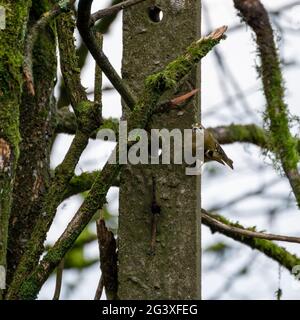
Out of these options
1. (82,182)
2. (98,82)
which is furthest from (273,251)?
(98,82)

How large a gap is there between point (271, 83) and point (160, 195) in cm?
106

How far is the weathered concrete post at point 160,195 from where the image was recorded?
2670 millimetres

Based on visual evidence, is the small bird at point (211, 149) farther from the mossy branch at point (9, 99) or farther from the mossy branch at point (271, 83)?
the mossy branch at point (271, 83)

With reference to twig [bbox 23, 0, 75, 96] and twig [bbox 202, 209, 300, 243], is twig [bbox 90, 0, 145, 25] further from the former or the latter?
twig [bbox 202, 209, 300, 243]

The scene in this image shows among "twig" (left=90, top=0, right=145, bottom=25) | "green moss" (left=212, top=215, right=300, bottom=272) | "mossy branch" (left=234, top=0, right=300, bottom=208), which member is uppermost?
"mossy branch" (left=234, top=0, right=300, bottom=208)

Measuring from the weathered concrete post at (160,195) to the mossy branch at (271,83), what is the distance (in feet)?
2.71

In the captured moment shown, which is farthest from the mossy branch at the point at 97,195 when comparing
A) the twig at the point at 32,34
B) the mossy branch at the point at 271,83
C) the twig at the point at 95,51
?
the mossy branch at the point at 271,83

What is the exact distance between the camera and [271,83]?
3615mm

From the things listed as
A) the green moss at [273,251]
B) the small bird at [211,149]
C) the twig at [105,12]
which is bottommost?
the small bird at [211,149]

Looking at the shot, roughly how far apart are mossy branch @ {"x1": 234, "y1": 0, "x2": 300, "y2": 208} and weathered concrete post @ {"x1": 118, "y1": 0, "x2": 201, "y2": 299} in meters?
0.82

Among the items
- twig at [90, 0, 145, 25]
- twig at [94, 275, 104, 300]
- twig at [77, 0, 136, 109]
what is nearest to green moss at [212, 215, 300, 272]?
twig at [94, 275, 104, 300]

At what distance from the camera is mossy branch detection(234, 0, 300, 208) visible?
139 inches

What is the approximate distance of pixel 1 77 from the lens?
222 cm
